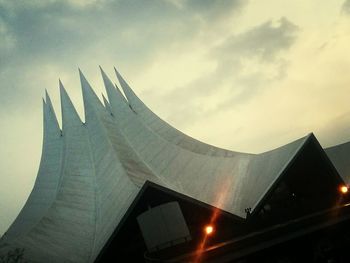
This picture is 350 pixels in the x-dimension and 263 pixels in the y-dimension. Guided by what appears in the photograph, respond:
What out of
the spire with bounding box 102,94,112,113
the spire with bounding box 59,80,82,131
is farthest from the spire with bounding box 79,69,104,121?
the spire with bounding box 102,94,112,113

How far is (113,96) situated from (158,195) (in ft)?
47.8

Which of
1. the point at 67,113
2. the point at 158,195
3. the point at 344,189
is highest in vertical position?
the point at 67,113

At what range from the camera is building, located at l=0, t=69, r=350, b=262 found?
13859 mm

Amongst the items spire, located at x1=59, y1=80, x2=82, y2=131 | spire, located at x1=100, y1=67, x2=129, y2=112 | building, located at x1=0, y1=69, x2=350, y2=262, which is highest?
spire, located at x1=100, y1=67, x2=129, y2=112

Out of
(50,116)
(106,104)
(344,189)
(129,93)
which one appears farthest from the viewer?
(106,104)

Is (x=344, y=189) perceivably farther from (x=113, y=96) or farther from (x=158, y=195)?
(x=113, y=96)

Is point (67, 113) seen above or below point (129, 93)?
below

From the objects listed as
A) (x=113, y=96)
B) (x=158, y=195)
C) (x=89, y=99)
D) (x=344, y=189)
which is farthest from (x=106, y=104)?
(x=344, y=189)

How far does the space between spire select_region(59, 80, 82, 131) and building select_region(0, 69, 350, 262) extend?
5.84ft

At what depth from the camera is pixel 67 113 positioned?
88.2 ft

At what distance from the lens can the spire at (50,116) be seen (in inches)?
1106

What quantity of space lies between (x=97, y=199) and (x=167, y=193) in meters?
4.69

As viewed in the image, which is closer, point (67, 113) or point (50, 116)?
point (67, 113)

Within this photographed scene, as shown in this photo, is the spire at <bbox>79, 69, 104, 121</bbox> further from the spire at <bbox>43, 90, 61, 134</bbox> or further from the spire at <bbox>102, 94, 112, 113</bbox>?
the spire at <bbox>43, 90, 61, 134</bbox>
